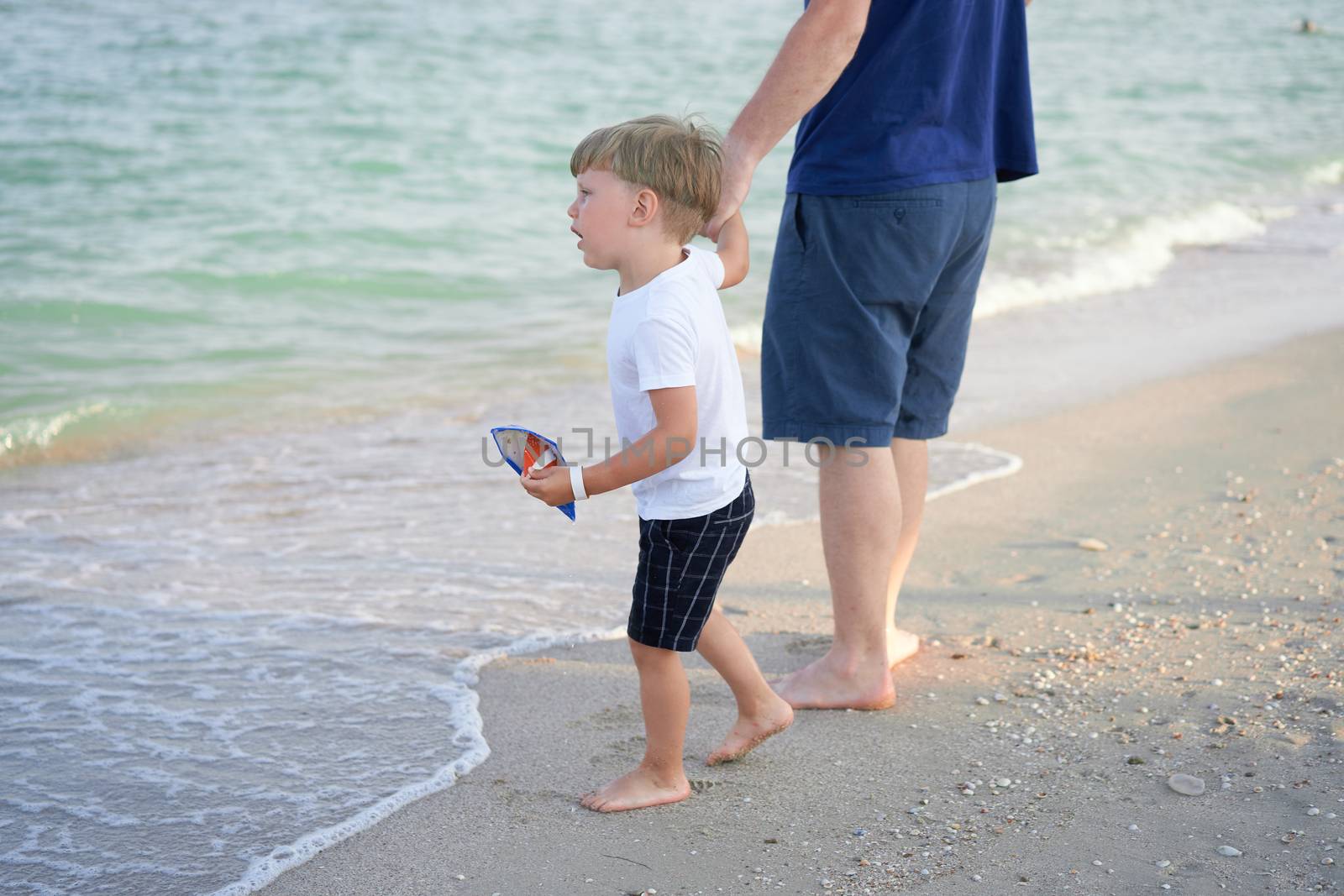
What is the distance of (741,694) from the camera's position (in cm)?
254

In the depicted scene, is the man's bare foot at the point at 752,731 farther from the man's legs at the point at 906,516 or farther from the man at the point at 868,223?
the man's legs at the point at 906,516

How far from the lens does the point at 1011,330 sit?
688 centimetres

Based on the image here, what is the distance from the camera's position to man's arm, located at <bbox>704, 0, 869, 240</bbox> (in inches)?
92.4

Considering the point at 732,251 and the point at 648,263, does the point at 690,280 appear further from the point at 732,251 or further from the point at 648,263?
the point at 732,251

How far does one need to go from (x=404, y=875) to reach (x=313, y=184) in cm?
950

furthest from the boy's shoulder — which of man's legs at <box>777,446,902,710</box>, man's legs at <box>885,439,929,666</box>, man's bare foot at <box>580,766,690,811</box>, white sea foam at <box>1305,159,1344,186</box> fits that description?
white sea foam at <box>1305,159,1344,186</box>

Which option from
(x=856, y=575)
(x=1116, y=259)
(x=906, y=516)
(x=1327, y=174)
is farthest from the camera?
(x=1327, y=174)

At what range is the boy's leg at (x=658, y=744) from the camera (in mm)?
2355

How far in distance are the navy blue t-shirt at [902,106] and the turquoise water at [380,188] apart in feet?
1.69

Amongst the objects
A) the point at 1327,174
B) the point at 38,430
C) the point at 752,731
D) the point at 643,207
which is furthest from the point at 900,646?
the point at 1327,174

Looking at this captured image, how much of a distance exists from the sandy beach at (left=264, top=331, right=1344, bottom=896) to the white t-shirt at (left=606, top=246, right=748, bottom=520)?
0.65 metres

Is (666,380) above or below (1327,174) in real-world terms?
above

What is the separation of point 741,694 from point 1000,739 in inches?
22.7

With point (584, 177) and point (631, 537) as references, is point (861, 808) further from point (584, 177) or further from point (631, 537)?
point (631, 537)
